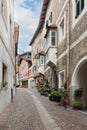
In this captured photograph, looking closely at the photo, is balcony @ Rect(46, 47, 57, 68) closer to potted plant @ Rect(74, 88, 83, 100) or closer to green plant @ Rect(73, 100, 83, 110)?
potted plant @ Rect(74, 88, 83, 100)

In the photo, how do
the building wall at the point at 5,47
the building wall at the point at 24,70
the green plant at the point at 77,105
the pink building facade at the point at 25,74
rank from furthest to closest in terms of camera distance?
the building wall at the point at 24,70 → the pink building facade at the point at 25,74 → the green plant at the point at 77,105 → the building wall at the point at 5,47

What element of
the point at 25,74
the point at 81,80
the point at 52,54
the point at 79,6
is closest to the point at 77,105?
the point at 81,80

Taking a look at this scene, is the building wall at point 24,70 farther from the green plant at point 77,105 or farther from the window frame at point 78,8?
the green plant at point 77,105

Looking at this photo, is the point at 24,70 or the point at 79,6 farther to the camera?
the point at 24,70

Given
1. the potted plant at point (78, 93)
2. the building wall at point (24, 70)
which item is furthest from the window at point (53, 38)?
the building wall at point (24, 70)

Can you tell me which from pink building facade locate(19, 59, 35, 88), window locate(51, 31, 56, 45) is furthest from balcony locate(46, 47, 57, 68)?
pink building facade locate(19, 59, 35, 88)

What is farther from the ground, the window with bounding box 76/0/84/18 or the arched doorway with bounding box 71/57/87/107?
the window with bounding box 76/0/84/18

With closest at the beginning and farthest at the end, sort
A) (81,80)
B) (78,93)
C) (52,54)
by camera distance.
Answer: (78,93) < (81,80) < (52,54)

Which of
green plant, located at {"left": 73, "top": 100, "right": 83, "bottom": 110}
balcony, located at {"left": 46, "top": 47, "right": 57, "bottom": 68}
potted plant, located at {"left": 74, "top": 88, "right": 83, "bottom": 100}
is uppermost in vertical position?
balcony, located at {"left": 46, "top": 47, "right": 57, "bottom": 68}

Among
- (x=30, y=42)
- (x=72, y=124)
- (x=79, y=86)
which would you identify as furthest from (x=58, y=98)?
(x=30, y=42)

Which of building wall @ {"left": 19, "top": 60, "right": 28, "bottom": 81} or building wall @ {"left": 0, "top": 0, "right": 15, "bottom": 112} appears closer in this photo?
building wall @ {"left": 0, "top": 0, "right": 15, "bottom": 112}

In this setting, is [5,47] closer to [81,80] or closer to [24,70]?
[81,80]

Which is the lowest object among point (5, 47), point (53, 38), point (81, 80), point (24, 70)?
point (81, 80)

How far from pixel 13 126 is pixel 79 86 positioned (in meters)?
6.64
